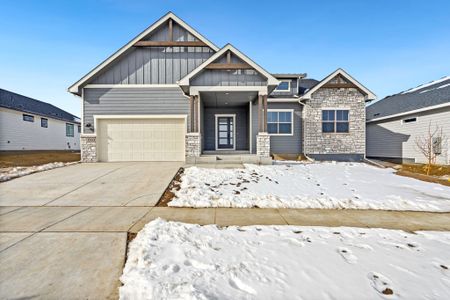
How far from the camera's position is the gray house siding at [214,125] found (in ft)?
42.9

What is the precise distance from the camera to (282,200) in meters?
4.80

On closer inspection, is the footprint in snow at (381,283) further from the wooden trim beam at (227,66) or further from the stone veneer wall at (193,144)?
the wooden trim beam at (227,66)

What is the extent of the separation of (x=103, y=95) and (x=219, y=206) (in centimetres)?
980

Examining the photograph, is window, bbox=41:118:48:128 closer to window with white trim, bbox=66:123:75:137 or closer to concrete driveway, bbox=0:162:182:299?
window with white trim, bbox=66:123:75:137

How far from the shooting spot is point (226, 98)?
35.7 feet

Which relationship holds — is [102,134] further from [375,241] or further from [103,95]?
[375,241]

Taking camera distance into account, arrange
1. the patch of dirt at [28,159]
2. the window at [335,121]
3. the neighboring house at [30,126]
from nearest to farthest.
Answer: the patch of dirt at [28,159], the window at [335,121], the neighboring house at [30,126]

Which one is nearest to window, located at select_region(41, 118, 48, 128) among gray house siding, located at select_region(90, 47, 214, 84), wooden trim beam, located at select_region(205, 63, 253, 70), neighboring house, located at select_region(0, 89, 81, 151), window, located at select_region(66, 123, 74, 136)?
neighboring house, located at select_region(0, 89, 81, 151)

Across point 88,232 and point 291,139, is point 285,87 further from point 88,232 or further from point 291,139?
point 88,232

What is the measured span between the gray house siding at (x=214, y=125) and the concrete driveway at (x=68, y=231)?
6744mm

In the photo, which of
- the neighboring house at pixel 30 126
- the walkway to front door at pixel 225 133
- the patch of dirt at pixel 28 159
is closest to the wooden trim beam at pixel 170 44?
the walkway to front door at pixel 225 133

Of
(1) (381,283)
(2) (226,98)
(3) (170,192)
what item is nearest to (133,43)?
(2) (226,98)

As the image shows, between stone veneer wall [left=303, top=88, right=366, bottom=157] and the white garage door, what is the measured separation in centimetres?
864

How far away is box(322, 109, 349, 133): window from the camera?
13.3 metres
